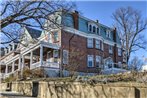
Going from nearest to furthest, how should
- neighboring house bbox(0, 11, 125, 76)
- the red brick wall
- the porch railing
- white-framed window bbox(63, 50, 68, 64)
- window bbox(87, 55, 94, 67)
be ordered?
the porch railing, neighboring house bbox(0, 11, 125, 76), white-framed window bbox(63, 50, 68, 64), the red brick wall, window bbox(87, 55, 94, 67)

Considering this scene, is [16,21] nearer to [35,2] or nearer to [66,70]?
[35,2]

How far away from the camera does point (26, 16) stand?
12875 mm

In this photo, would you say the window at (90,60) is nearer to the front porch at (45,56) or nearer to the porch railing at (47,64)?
the front porch at (45,56)

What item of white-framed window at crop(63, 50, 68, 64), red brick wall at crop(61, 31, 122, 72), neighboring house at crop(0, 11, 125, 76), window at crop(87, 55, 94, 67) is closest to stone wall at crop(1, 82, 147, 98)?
neighboring house at crop(0, 11, 125, 76)

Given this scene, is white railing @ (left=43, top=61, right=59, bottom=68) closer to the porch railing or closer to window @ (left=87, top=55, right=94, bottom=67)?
the porch railing

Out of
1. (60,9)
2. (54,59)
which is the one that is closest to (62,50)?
(54,59)

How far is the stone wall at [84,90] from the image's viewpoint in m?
8.02

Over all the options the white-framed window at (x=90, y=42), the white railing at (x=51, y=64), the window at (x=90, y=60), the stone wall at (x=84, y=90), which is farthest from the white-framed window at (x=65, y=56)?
the stone wall at (x=84, y=90)

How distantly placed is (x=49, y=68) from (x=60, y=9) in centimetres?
1286

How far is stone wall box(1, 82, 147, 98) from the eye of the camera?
26.3 ft

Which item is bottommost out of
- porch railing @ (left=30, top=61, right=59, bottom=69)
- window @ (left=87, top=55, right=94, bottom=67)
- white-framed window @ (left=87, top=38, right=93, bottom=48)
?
porch railing @ (left=30, top=61, right=59, bottom=69)

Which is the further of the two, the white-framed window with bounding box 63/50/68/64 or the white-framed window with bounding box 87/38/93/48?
the white-framed window with bounding box 87/38/93/48

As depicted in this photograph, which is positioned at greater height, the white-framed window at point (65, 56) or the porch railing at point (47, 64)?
the white-framed window at point (65, 56)

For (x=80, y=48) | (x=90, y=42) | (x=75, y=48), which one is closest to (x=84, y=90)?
Answer: (x=75, y=48)
